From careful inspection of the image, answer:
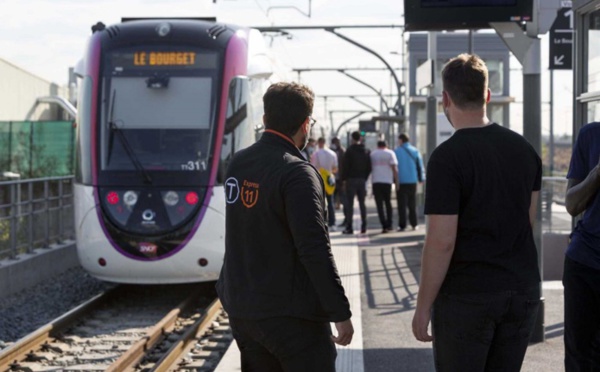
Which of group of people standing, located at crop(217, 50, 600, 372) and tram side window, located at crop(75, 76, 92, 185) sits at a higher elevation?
tram side window, located at crop(75, 76, 92, 185)

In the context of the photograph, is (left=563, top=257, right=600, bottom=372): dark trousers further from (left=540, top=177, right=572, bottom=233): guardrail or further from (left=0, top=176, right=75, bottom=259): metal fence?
(left=0, top=176, right=75, bottom=259): metal fence

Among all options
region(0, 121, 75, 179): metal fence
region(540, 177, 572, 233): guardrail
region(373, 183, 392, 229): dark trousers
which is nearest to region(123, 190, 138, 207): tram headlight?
region(540, 177, 572, 233): guardrail

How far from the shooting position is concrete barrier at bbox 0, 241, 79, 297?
13203mm

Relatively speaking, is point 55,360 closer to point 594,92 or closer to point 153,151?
point 153,151

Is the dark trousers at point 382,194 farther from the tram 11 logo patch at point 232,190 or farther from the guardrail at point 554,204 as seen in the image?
the tram 11 logo patch at point 232,190

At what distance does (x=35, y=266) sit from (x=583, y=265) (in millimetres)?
10178

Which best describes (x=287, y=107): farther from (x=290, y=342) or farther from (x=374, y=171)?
(x=374, y=171)

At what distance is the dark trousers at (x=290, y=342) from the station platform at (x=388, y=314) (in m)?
3.48

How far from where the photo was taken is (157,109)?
12.5 m

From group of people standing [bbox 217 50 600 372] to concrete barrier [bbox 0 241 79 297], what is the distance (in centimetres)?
905

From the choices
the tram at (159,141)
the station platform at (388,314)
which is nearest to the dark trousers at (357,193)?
the station platform at (388,314)

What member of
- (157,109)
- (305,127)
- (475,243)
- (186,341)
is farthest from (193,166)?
(475,243)

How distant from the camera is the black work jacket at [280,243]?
14.2 feet

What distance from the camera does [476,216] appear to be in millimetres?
4387
